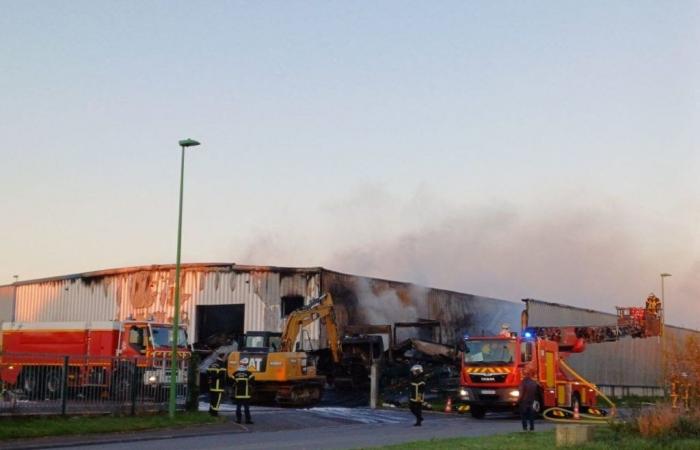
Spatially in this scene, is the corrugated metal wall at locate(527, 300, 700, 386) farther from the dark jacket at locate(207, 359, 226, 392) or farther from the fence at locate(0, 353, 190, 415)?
the fence at locate(0, 353, 190, 415)

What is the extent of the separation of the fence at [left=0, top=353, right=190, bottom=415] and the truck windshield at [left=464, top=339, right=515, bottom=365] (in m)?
9.25

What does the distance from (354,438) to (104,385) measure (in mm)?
8020

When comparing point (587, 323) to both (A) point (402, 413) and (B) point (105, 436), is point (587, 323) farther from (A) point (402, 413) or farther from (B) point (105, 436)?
(B) point (105, 436)

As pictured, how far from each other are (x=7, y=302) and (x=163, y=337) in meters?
27.1

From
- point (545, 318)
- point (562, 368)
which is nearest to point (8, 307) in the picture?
point (545, 318)

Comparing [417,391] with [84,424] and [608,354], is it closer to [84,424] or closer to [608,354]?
[84,424]

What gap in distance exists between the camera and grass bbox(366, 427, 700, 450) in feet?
53.8

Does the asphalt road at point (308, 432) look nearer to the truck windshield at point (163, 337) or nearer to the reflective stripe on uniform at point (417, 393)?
the reflective stripe on uniform at point (417, 393)

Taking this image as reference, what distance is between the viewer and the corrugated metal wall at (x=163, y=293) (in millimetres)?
46938

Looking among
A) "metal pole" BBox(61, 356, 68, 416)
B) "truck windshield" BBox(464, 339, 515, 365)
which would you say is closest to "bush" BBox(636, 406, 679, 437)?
"truck windshield" BBox(464, 339, 515, 365)

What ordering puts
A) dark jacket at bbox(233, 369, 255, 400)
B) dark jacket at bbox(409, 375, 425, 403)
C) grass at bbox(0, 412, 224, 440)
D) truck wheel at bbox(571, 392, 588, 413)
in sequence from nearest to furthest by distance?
grass at bbox(0, 412, 224, 440) → dark jacket at bbox(233, 369, 255, 400) → dark jacket at bbox(409, 375, 425, 403) → truck wheel at bbox(571, 392, 588, 413)

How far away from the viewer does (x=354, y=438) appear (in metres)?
22.0

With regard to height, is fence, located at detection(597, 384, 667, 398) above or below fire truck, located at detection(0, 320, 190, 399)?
below

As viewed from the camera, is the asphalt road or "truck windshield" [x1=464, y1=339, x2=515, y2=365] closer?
the asphalt road
